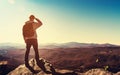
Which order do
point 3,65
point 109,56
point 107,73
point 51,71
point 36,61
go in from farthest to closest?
1. point 109,56
2. point 3,65
3. point 36,61
4. point 51,71
5. point 107,73

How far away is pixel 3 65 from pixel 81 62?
10881mm

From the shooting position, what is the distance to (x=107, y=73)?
34.7 feet

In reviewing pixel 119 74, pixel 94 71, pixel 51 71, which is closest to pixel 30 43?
pixel 51 71

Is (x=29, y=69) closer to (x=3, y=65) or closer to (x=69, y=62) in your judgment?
(x=3, y=65)

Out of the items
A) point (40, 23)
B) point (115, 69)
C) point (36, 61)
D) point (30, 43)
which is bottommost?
point (115, 69)

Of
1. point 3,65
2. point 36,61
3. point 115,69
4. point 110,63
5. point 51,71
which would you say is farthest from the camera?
point 110,63

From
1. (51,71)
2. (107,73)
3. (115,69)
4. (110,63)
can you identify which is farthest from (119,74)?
(110,63)

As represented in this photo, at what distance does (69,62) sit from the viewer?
80.5 feet

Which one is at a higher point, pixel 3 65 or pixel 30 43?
pixel 30 43

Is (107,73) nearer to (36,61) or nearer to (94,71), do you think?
(94,71)

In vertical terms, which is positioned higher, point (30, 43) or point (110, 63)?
point (30, 43)

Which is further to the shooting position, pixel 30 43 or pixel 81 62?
pixel 81 62

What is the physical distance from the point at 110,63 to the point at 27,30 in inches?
536

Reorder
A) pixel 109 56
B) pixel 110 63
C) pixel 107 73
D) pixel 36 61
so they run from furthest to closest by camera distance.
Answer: pixel 109 56 → pixel 110 63 → pixel 36 61 → pixel 107 73
